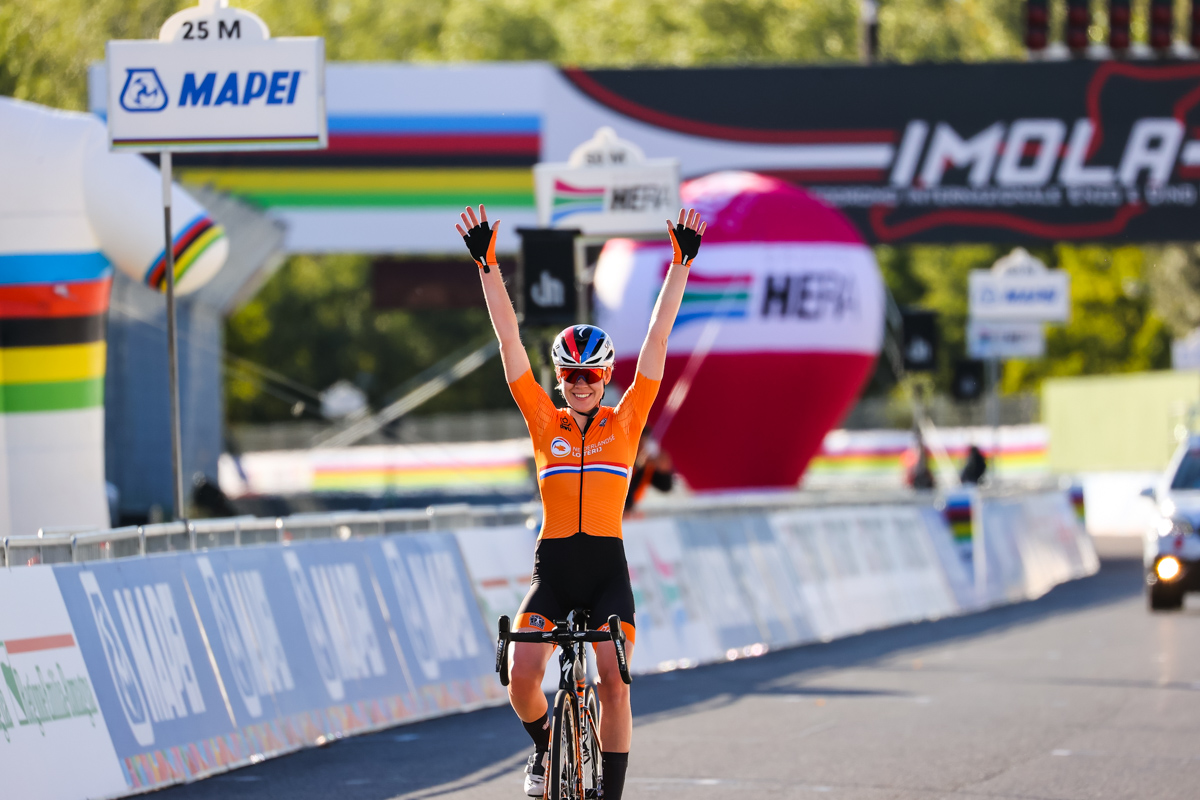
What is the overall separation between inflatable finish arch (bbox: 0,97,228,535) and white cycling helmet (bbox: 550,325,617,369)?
824 cm

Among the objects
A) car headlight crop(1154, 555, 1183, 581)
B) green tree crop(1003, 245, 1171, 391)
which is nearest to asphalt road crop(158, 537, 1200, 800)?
car headlight crop(1154, 555, 1183, 581)

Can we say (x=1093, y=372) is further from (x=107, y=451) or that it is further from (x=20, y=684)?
(x=20, y=684)

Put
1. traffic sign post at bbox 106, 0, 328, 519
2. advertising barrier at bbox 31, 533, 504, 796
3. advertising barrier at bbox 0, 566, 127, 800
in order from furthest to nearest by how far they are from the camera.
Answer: traffic sign post at bbox 106, 0, 328, 519 → advertising barrier at bbox 31, 533, 504, 796 → advertising barrier at bbox 0, 566, 127, 800

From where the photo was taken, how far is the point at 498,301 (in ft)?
25.2

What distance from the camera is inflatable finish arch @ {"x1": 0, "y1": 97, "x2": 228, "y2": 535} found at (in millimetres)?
14656

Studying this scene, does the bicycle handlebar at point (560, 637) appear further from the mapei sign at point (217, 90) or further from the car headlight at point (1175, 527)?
the car headlight at point (1175, 527)

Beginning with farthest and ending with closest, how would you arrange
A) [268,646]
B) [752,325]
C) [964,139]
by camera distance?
[964,139], [752,325], [268,646]

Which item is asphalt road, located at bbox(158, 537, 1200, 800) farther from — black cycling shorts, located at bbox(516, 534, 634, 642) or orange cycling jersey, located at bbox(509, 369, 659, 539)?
orange cycling jersey, located at bbox(509, 369, 659, 539)

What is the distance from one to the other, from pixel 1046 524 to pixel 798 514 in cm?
1050

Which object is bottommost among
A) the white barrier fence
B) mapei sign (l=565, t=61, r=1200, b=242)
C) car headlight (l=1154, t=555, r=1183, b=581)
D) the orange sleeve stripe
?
car headlight (l=1154, t=555, r=1183, b=581)

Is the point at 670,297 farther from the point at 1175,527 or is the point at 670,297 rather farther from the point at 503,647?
the point at 1175,527

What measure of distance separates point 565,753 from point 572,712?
0.48ft

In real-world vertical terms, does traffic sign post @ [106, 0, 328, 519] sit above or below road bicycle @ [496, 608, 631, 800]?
above

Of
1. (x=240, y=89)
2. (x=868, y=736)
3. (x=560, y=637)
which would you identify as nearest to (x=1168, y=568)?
(x=868, y=736)
